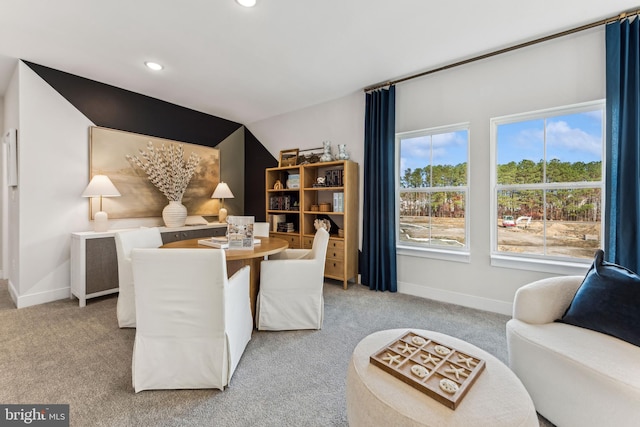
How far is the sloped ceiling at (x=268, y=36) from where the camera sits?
2.13 m

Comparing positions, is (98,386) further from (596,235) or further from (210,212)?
(596,235)

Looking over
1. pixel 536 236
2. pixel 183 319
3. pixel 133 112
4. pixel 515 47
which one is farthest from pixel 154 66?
pixel 536 236

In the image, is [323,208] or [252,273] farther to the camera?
[323,208]

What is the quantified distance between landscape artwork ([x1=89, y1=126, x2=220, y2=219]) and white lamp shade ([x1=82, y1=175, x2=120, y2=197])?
25cm

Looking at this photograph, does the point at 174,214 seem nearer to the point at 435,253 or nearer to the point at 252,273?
the point at 252,273

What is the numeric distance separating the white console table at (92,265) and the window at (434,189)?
11.3 ft

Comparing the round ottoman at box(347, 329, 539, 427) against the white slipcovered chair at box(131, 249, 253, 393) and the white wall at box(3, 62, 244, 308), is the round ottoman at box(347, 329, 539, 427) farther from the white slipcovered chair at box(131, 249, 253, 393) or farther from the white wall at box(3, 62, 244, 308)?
the white wall at box(3, 62, 244, 308)

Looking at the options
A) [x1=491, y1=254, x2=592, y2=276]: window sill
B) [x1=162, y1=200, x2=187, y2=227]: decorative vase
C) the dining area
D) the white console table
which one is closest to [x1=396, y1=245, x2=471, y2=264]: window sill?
[x1=491, y1=254, x2=592, y2=276]: window sill

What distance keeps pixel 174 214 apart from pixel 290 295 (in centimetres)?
238

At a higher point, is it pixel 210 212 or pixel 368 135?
pixel 368 135

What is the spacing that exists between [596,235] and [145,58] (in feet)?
15.3

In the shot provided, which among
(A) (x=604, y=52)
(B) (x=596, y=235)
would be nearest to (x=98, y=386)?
(B) (x=596, y=235)

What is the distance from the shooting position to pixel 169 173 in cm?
404

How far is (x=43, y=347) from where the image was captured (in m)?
2.15
